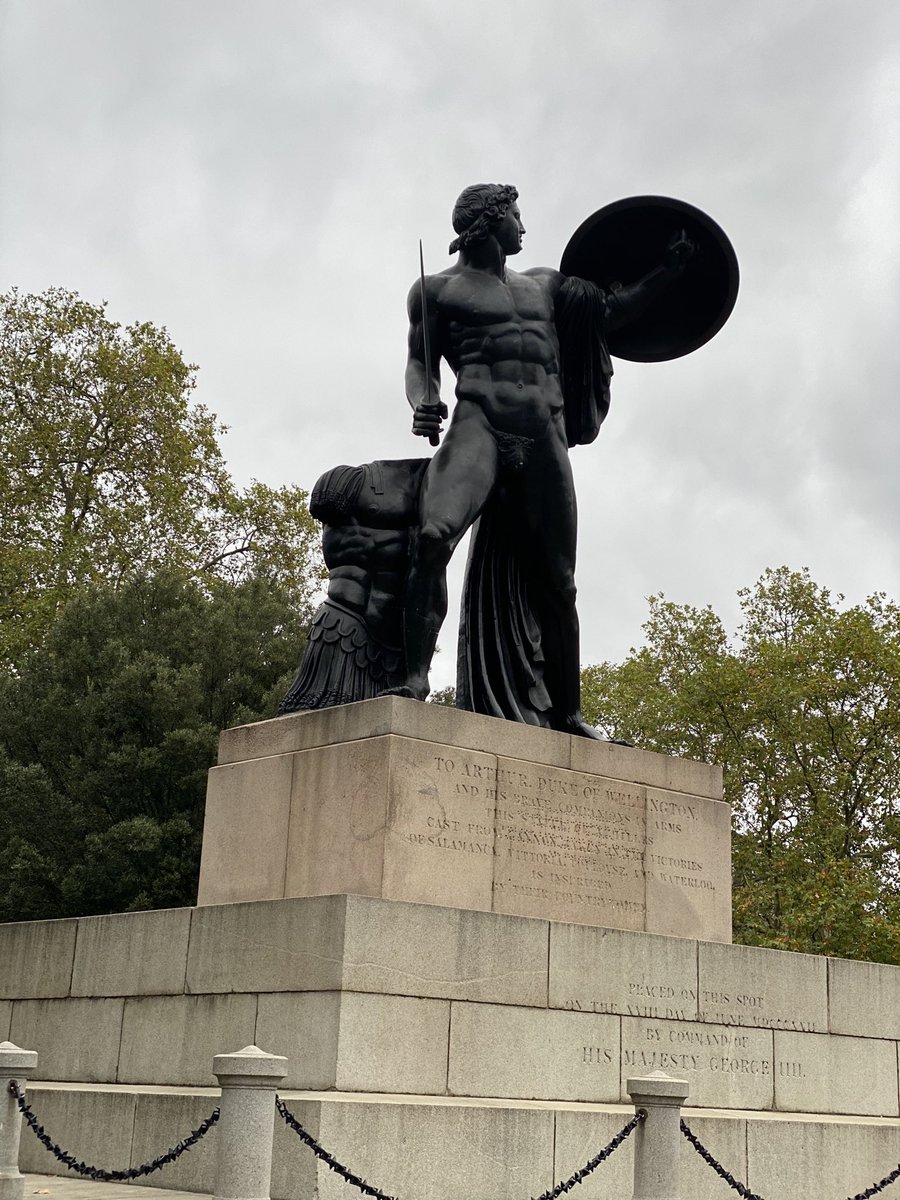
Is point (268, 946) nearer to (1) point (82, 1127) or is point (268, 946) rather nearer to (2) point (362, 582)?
(1) point (82, 1127)

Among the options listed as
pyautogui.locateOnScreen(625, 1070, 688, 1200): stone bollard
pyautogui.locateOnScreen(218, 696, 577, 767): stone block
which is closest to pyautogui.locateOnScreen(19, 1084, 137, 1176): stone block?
pyautogui.locateOnScreen(218, 696, 577, 767): stone block

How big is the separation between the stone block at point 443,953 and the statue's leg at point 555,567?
2479 millimetres

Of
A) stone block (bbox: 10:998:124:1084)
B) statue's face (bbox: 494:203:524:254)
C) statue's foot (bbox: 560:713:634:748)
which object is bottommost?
stone block (bbox: 10:998:124:1084)

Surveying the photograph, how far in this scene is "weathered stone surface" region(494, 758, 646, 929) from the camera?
9.84 m

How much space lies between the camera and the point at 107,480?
31891mm

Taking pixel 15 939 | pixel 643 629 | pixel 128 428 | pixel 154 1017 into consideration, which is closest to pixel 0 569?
pixel 128 428

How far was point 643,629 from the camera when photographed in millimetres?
36906

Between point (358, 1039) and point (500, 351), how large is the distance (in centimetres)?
520

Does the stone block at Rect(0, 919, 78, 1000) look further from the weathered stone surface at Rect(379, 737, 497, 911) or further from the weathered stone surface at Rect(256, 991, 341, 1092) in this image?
the weathered stone surface at Rect(379, 737, 497, 911)

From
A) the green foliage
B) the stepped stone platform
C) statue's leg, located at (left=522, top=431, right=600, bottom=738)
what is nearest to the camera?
the stepped stone platform

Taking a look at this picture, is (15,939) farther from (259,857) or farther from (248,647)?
(248,647)

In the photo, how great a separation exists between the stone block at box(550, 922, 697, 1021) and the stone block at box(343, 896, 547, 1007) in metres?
0.17

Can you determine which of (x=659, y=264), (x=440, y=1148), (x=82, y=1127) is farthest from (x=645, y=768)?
(x=82, y=1127)

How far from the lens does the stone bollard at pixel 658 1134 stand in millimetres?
7219
